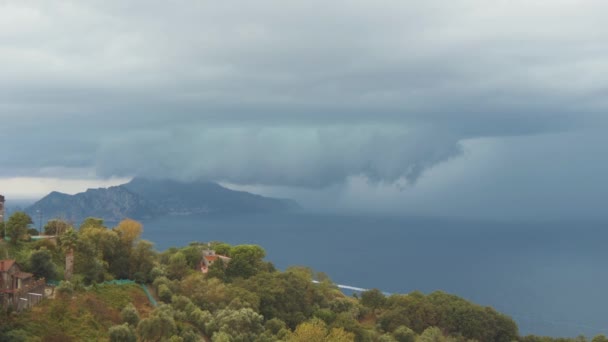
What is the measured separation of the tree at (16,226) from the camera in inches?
2120

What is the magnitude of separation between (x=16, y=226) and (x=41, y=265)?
11186mm

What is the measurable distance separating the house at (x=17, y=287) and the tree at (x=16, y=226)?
1408 cm

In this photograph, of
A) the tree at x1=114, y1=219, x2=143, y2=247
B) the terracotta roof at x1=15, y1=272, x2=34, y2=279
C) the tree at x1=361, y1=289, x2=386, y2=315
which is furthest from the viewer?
the tree at x1=361, y1=289, x2=386, y2=315

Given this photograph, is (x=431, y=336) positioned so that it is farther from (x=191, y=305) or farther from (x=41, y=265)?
(x=41, y=265)

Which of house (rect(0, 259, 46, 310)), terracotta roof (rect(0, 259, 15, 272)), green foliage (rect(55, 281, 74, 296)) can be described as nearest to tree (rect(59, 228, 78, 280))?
house (rect(0, 259, 46, 310))

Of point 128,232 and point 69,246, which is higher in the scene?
point 128,232

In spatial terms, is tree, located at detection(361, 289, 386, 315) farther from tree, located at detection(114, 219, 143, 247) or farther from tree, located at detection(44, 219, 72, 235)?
tree, located at detection(44, 219, 72, 235)

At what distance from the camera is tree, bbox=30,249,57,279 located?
45.1 m

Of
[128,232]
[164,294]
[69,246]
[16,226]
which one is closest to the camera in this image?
[69,246]

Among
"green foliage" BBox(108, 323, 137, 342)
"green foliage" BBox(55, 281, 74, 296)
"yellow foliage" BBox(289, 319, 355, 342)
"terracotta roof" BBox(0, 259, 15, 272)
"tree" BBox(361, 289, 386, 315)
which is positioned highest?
"terracotta roof" BBox(0, 259, 15, 272)

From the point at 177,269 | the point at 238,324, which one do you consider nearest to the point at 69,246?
the point at 177,269

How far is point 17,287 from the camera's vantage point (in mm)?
39312

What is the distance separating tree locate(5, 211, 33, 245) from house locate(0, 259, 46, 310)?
14.1m

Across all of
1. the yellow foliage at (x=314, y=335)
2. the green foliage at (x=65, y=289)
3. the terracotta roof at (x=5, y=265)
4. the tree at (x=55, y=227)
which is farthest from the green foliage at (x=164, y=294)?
the tree at (x=55, y=227)
